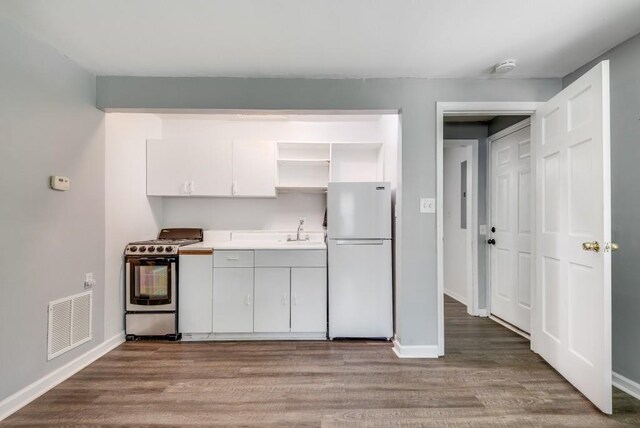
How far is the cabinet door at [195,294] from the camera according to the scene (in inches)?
115

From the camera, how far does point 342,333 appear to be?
2893 millimetres

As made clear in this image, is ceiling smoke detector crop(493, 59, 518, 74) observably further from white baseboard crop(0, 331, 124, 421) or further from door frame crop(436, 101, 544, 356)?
white baseboard crop(0, 331, 124, 421)

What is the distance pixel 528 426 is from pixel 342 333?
4.98 feet

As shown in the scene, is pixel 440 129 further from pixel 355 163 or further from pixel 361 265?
pixel 361 265

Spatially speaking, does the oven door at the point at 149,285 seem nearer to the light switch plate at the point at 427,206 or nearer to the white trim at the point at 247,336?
the white trim at the point at 247,336

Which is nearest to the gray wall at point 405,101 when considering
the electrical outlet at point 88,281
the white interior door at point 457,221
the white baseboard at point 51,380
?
the white interior door at point 457,221

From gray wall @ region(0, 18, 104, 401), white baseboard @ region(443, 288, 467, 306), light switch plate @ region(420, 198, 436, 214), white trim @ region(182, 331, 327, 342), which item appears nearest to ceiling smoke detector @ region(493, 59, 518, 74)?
light switch plate @ region(420, 198, 436, 214)

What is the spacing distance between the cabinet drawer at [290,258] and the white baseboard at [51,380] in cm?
146

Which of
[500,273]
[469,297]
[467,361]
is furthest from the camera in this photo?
[469,297]

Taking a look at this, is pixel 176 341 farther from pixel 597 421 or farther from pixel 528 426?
pixel 597 421

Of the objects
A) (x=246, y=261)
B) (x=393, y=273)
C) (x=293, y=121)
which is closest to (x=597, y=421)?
(x=393, y=273)

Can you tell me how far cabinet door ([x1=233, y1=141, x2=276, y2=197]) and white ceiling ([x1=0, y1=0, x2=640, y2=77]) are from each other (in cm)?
98

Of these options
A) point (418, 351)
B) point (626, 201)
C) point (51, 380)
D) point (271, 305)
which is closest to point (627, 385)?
point (626, 201)

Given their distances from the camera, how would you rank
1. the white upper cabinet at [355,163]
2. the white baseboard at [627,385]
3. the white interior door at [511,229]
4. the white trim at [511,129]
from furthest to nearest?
the white upper cabinet at [355,163] → the white interior door at [511,229] → the white trim at [511,129] → the white baseboard at [627,385]
